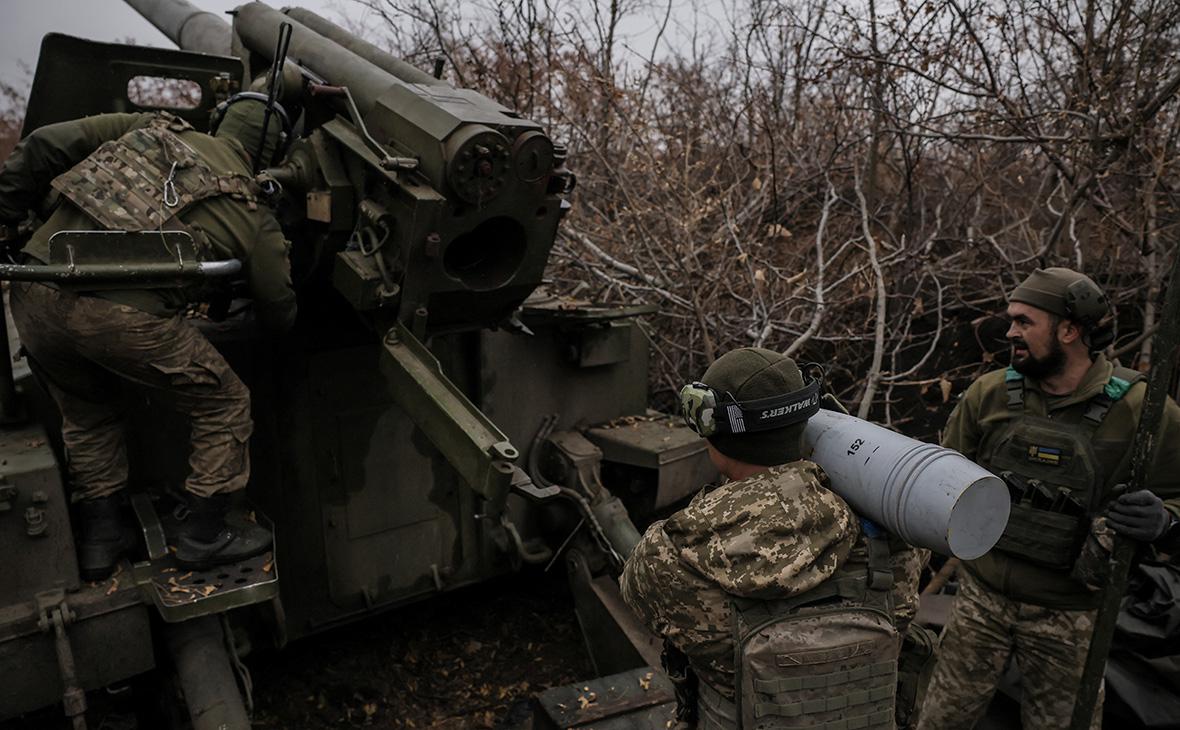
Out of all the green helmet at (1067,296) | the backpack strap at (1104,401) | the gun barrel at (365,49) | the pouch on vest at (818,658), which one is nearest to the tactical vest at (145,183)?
the gun barrel at (365,49)

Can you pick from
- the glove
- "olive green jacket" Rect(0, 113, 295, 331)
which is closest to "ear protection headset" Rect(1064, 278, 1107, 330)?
the glove

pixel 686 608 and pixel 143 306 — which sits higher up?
pixel 143 306

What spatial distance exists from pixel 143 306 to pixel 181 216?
0.33 metres

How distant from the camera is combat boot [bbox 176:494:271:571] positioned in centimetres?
304

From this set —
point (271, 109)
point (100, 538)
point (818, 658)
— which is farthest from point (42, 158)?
point (818, 658)

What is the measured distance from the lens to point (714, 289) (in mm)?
5926

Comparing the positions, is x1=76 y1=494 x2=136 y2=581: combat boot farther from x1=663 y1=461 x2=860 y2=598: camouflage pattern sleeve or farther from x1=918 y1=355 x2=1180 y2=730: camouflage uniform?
x1=918 y1=355 x2=1180 y2=730: camouflage uniform

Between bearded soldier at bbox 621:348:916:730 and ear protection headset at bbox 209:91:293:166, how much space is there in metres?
2.11

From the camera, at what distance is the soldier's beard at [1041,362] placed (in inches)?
112

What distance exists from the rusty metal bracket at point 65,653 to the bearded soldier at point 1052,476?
9.85 ft

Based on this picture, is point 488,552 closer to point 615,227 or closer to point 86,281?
point 86,281

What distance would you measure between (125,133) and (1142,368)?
17.9ft

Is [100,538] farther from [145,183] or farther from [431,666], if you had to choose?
[431,666]

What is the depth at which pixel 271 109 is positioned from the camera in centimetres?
316
